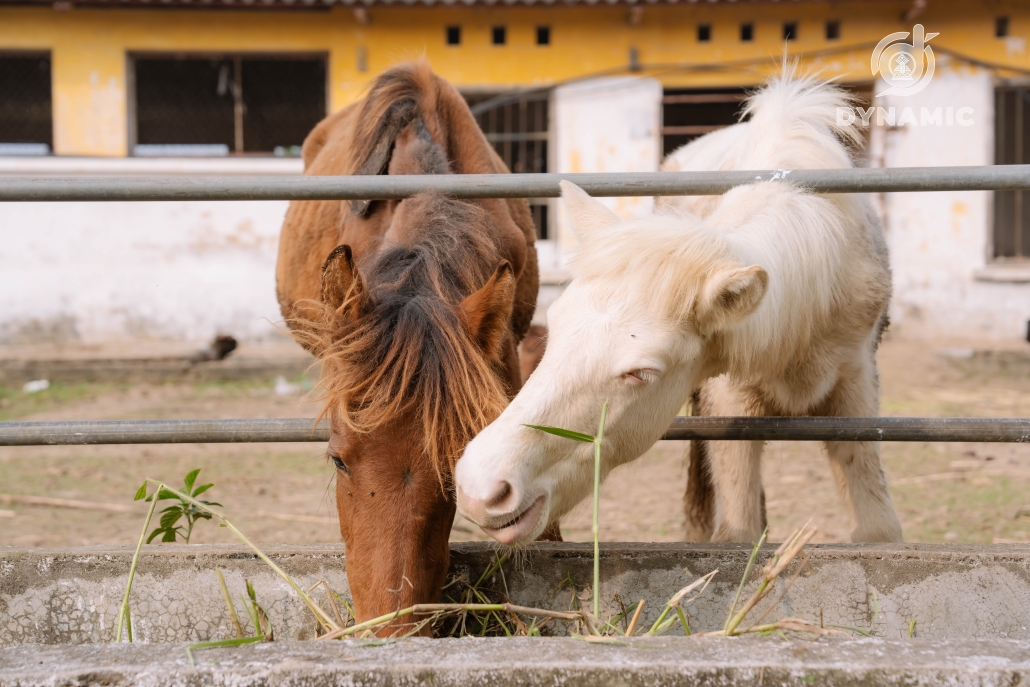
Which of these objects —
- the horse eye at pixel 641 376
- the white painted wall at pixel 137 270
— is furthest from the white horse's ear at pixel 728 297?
the white painted wall at pixel 137 270

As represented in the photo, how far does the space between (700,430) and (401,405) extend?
3.05ft

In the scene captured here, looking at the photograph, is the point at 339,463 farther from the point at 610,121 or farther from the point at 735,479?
the point at 610,121

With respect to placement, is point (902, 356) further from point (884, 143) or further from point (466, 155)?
point (466, 155)

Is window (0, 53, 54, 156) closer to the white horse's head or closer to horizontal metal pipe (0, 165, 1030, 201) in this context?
horizontal metal pipe (0, 165, 1030, 201)

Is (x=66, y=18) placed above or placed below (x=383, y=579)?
above

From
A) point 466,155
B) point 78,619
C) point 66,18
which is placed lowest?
point 78,619

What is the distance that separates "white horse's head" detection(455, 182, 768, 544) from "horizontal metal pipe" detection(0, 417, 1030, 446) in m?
0.44

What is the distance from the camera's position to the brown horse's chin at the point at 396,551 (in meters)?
1.71

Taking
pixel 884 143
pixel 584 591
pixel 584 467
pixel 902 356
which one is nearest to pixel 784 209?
pixel 584 467

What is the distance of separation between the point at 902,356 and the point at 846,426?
326 inches

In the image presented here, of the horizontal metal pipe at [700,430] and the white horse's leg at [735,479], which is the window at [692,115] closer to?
the white horse's leg at [735,479]

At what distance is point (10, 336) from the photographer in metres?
10.1

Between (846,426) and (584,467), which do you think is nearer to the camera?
(584,467)

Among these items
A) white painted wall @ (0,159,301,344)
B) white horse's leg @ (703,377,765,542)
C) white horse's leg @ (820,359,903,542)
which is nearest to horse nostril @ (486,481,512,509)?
white horse's leg @ (703,377,765,542)
